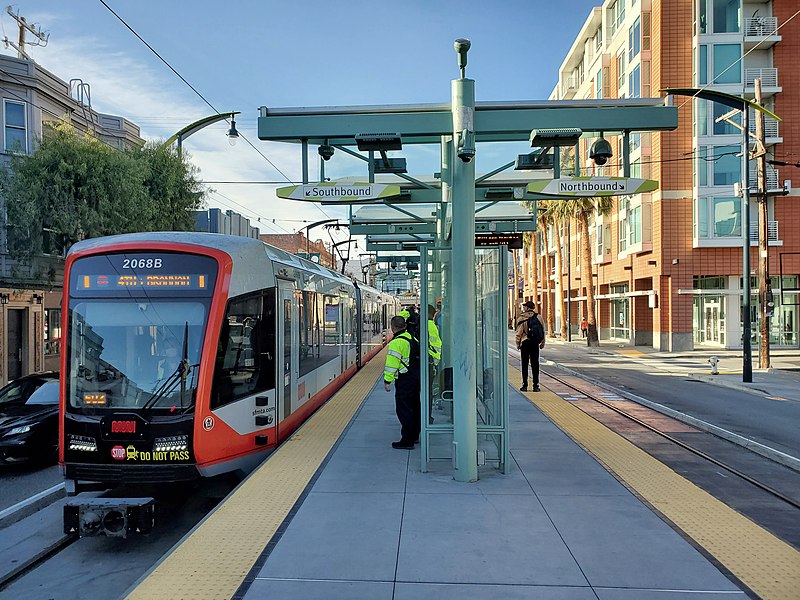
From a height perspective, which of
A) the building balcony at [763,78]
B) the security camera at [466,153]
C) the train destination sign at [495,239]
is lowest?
the train destination sign at [495,239]

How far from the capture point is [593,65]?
43406 millimetres

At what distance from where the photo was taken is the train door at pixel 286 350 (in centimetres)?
852

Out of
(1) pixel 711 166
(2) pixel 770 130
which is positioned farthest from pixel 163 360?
(2) pixel 770 130

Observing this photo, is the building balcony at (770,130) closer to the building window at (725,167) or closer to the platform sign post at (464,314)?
the building window at (725,167)

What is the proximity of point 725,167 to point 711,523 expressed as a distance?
3093 cm

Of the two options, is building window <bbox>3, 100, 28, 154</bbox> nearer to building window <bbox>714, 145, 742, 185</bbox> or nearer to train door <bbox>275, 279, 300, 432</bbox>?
train door <bbox>275, 279, 300, 432</bbox>

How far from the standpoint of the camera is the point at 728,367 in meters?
25.0

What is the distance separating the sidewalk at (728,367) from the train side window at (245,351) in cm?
1425

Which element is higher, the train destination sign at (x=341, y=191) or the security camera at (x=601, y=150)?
the security camera at (x=601, y=150)

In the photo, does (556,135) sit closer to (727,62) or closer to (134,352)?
(134,352)

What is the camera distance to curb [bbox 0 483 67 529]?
7125 millimetres

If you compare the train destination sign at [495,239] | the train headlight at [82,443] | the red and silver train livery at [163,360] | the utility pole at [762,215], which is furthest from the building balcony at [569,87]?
the train headlight at [82,443]

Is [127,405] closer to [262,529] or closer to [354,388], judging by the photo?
[262,529]

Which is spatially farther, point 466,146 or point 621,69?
point 621,69
